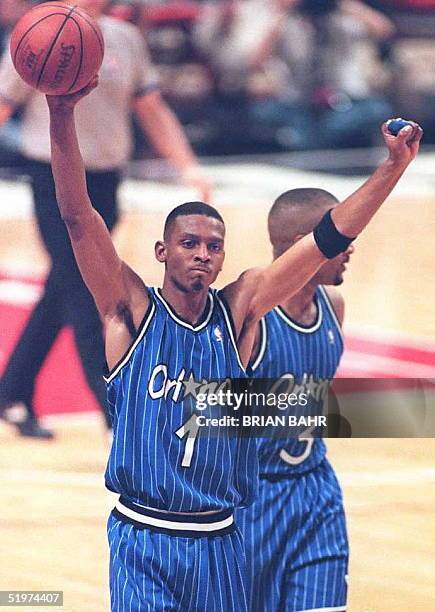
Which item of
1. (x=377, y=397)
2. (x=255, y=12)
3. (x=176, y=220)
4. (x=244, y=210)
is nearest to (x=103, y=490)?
(x=377, y=397)

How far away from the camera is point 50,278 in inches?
173

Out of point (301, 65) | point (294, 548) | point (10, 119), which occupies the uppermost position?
point (301, 65)

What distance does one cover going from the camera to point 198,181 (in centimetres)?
426

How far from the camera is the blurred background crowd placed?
13.0 feet

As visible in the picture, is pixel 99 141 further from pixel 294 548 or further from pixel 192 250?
pixel 294 548

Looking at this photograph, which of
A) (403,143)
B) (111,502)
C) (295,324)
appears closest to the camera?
(403,143)

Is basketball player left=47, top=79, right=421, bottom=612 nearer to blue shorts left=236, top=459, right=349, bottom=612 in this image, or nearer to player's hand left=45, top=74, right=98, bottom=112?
player's hand left=45, top=74, right=98, bottom=112

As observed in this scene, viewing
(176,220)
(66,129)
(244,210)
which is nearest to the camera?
Result: (66,129)

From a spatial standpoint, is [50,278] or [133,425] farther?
[50,278]

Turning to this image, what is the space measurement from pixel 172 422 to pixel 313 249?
501 millimetres

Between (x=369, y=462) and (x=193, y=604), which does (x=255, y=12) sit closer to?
(x=369, y=462)

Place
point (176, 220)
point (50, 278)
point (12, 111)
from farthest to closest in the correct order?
point (50, 278), point (12, 111), point (176, 220)

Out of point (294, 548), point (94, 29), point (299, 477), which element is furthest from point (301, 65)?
point (294, 548)

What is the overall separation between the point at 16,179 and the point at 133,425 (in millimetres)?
1850
